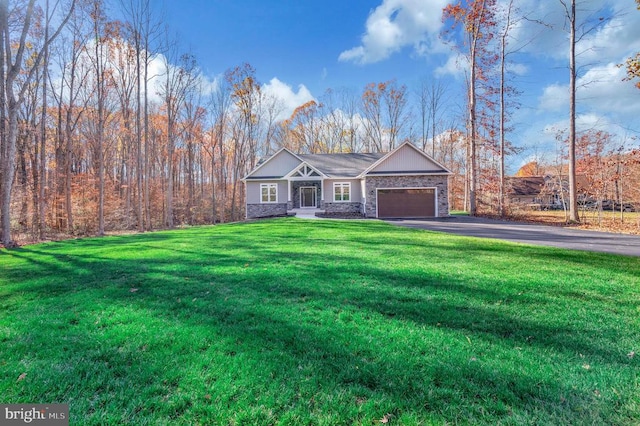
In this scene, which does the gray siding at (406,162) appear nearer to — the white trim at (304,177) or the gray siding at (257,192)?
the white trim at (304,177)

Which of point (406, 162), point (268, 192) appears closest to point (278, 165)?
point (268, 192)

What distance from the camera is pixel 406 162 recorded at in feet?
62.3

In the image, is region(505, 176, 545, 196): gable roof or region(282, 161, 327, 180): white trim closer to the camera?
region(282, 161, 327, 180): white trim

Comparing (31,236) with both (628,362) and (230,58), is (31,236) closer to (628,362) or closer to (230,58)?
(230,58)

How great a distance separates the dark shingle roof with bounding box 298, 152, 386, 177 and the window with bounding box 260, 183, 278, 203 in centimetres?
353

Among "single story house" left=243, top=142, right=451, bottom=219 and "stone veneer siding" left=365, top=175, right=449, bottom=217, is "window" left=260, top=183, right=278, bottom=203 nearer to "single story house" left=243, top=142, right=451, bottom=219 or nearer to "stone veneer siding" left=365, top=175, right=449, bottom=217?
"single story house" left=243, top=142, right=451, bottom=219

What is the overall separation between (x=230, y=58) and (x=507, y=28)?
2105 cm

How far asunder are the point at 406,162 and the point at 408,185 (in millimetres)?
1603

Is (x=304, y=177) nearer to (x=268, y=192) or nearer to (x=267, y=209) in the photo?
(x=268, y=192)

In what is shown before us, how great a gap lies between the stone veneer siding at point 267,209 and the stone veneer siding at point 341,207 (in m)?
3.18

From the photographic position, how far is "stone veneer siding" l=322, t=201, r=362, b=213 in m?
21.0

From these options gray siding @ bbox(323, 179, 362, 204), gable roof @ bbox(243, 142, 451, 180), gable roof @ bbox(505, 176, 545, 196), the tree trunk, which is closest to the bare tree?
gable roof @ bbox(243, 142, 451, 180)

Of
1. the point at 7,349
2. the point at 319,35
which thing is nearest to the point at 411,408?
the point at 7,349

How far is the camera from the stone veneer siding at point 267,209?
2152 cm
